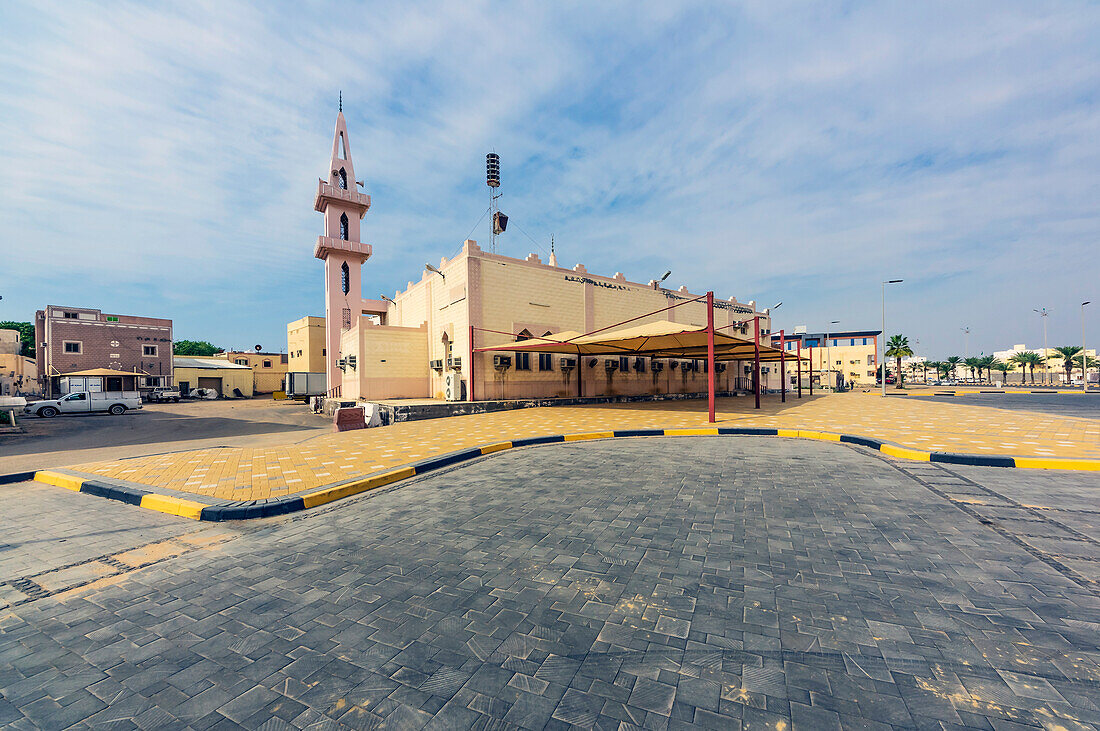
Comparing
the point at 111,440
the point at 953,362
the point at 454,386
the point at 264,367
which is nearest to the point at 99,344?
the point at 264,367

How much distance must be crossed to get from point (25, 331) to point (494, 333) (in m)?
88.6

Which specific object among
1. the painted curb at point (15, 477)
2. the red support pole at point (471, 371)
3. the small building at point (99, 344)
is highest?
the small building at point (99, 344)

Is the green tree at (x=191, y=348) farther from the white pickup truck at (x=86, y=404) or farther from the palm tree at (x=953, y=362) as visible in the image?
the palm tree at (x=953, y=362)

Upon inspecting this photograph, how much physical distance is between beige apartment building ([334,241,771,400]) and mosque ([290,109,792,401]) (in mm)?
64

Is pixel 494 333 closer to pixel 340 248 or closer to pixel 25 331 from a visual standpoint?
pixel 340 248

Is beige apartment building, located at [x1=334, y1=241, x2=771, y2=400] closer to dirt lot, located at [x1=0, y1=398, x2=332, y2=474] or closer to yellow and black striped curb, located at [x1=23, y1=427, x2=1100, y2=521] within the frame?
dirt lot, located at [x1=0, y1=398, x2=332, y2=474]

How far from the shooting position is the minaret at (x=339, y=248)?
29859mm

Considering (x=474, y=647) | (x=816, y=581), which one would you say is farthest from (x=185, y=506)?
(x=816, y=581)

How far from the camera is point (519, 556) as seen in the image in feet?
13.4

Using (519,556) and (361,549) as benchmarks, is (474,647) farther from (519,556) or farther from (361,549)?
(361,549)

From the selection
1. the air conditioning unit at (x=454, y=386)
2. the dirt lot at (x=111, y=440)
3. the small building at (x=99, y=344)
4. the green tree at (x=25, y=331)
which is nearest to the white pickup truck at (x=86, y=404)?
the dirt lot at (x=111, y=440)

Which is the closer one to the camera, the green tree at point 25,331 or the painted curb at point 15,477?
the painted curb at point 15,477

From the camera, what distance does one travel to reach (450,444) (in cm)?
1040

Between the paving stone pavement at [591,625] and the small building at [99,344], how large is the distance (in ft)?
177
